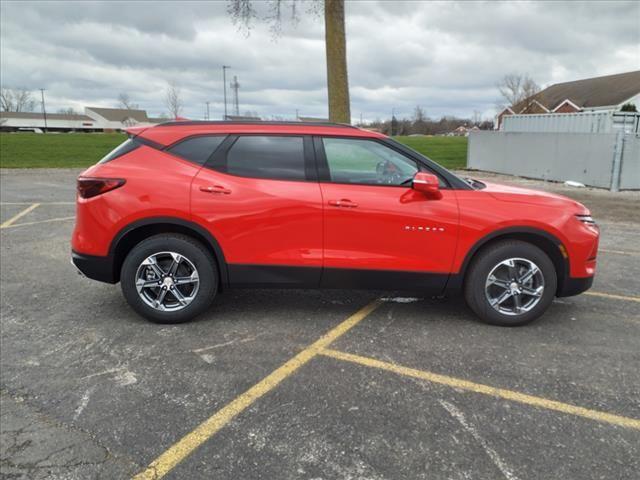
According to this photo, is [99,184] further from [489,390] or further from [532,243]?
[532,243]

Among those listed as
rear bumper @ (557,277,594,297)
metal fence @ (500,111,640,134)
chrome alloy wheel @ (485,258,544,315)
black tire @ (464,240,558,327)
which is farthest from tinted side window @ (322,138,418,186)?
metal fence @ (500,111,640,134)

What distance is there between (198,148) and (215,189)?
1.36 ft

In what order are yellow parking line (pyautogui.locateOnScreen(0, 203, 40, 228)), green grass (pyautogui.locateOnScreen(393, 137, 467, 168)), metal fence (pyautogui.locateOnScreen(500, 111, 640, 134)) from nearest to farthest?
yellow parking line (pyautogui.locateOnScreen(0, 203, 40, 228)), metal fence (pyautogui.locateOnScreen(500, 111, 640, 134)), green grass (pyautogui.locateOnScreen(393, 137, 467, 168))

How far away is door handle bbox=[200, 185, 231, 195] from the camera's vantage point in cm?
390

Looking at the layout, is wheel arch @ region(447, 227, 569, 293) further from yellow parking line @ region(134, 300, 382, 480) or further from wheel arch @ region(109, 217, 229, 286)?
wheel arch @ region(109, 217, 229, 286)

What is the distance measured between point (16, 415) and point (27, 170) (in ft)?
61.5

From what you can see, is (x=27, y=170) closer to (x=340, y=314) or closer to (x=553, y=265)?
(x=340, y=314)

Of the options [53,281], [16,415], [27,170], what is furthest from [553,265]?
[27,170]

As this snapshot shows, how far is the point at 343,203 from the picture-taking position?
3.87 m

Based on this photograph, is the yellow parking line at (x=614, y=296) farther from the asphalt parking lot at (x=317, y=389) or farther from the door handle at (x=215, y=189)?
the door handle at (x=215, y=189)

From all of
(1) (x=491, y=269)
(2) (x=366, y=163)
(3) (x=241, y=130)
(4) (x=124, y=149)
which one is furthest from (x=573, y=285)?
(4) (x=124, y=149)

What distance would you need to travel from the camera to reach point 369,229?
12.8 ft

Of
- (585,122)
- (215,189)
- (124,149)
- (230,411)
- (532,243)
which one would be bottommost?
(230,411)

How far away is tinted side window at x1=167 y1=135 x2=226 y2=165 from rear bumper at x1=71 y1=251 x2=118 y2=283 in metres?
1.04
